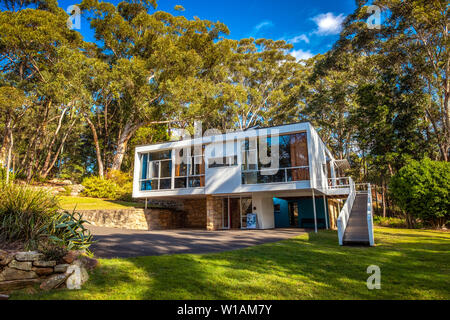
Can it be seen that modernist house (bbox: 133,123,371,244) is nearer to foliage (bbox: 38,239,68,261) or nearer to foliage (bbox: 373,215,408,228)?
foliage (bbox: 373,215,408,228)

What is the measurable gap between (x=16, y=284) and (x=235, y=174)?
35.3 feet

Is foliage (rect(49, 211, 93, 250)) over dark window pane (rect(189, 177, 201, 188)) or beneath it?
beneath

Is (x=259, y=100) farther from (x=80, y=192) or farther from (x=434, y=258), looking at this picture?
(x=434, y=258)

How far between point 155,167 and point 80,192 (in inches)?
304

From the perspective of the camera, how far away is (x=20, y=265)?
3973 mm

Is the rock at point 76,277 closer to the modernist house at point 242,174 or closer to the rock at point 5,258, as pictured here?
the rock at point 5,258

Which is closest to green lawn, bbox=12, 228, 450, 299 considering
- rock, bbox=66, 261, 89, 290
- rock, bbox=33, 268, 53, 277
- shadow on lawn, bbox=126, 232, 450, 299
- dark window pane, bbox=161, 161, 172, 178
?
shadow on lawn, bbox=126, 232, 450, 299

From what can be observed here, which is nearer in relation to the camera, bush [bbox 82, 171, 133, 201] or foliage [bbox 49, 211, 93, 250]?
foliage [bbox 49, 211, 93, 250]

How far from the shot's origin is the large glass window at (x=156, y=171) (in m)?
15.9

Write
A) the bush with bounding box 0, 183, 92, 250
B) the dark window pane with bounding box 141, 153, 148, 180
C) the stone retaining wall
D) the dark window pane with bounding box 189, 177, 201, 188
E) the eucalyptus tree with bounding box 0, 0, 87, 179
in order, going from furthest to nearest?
the eucalyptus tree with bounding box 0, 0, 87, 179
the dark window pane with bounding box 141, 153, 148, 180
the dark window pane with bounding box 189, 177, 201, 188
the stone retaining wall
the bush with bounding box 0, 183, 92, 250

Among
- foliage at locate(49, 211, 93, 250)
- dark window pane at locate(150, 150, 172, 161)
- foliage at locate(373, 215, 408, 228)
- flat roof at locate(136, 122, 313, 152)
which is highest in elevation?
flat roof at locate(136, 122, 313, 152)

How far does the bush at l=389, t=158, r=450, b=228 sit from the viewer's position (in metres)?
14.6

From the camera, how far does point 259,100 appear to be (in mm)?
29391

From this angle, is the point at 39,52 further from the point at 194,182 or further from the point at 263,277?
the point at 263,277
